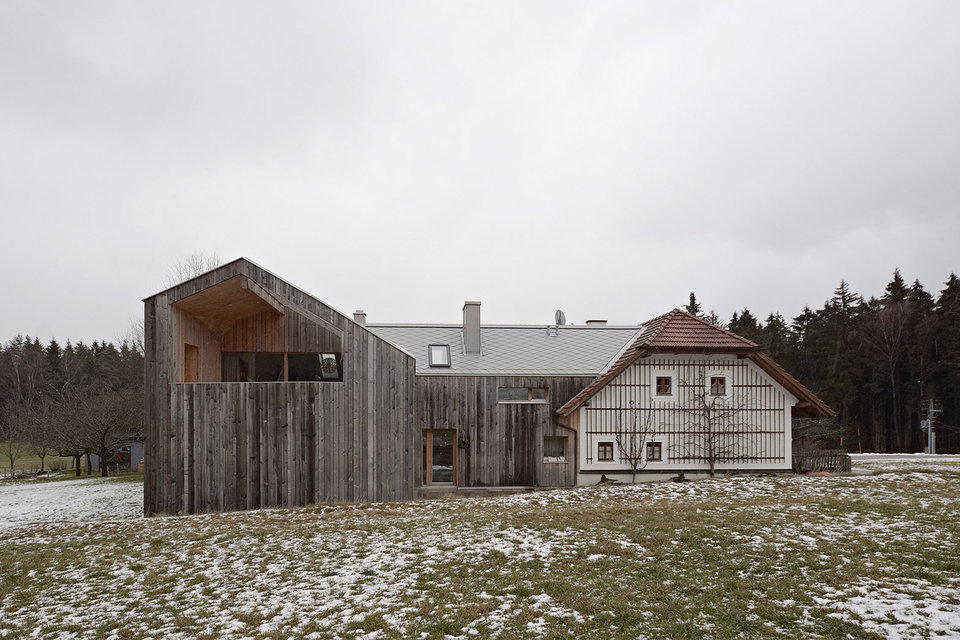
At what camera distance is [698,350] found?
20297mm

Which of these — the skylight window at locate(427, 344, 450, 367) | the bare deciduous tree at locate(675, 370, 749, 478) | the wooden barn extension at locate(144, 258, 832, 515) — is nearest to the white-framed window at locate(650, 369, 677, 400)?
the wooden barn extension at locate(144, 258, 832, 515)

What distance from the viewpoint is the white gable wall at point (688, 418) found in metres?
20.5

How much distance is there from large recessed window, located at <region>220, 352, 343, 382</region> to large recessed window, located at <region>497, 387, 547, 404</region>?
6.00 m

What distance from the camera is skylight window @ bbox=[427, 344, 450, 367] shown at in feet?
72.0

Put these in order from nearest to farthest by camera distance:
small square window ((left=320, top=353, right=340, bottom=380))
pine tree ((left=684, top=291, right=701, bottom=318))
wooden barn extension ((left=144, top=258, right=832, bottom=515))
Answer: wooden barn extension ((left=144, top=258, right=832, bottom=515))
small square window ((left=320, top=353, right=340, bottom=380))
pine tree ((left=684, top=291, right=701, bottom=318))

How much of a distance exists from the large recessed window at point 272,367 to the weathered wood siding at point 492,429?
3856mm

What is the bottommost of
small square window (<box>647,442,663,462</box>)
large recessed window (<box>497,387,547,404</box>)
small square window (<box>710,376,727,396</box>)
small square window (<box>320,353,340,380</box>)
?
small square window (<box>647,442,663,462</box>)

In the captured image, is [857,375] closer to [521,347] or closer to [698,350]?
[698,350]

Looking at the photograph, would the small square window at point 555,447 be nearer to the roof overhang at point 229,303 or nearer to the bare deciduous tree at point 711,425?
the bare deciduous tree at point 711,425

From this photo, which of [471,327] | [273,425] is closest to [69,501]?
[273,425]

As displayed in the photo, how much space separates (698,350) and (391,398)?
34.9 ft

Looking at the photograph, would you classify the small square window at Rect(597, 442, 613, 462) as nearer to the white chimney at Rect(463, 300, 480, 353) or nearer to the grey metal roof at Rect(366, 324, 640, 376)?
the grey metal roof at Rect(366, 324, 640, 376)

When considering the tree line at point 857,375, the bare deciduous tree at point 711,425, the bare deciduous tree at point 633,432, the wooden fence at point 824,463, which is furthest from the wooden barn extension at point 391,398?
Answer: the tree line at point 857,375

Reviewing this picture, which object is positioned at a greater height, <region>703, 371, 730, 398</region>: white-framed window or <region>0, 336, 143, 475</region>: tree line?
<region>703, 371, 730, 398</region>: white-framed window
